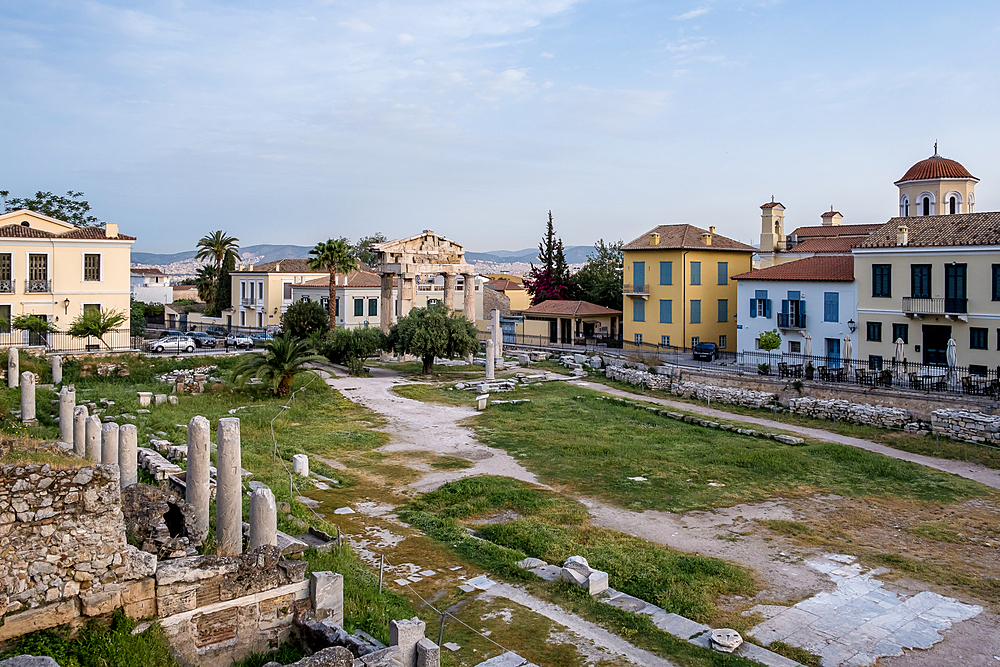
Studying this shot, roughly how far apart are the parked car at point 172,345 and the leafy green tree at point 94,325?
2522 mm

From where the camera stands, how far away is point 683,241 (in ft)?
166

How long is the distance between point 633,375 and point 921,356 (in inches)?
528

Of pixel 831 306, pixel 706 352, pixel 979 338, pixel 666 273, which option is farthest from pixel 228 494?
pixel 666 273

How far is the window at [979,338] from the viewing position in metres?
34.0

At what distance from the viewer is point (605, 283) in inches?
2429

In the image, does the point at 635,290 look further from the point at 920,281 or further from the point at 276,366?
the point at 276,366

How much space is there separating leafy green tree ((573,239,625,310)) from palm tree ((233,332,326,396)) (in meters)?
34.3

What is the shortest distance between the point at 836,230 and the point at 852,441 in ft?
121

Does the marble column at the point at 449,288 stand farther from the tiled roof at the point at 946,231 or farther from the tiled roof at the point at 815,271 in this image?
the tiled roof at the point at 946,231

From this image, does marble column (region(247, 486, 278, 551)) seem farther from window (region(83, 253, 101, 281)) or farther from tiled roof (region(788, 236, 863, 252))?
tiled roof (region(788, 236, 863, 252))

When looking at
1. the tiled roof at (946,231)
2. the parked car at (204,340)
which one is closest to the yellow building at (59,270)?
the parked car at (204,340)

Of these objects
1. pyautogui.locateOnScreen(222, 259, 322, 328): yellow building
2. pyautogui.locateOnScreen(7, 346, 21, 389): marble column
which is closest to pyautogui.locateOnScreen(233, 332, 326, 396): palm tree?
pyautogui.locateOnScreen(7, 346, 21, 389): marble column

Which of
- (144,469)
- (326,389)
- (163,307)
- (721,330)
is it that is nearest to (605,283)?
(721,330)

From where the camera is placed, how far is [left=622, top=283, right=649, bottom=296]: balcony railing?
171 feet
